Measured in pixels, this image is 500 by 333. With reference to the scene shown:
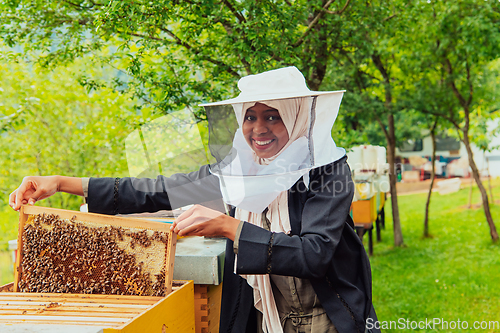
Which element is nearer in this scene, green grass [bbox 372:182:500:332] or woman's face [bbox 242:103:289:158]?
woman's face [bbox 242:103:289:158]

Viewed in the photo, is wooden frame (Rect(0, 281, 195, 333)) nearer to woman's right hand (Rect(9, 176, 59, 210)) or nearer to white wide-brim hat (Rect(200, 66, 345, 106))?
woman's right hand (Rect(9, 176, 59, 210))

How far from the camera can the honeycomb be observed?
55.2 inches

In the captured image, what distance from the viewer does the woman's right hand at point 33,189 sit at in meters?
1.54

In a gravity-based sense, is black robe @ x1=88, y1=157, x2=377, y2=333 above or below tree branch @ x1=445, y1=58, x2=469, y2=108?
below

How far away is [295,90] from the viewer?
4.76ft

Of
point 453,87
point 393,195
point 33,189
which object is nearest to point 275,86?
point 33,189

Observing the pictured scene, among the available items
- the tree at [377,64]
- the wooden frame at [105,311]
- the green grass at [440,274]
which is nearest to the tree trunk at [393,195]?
the tree at [377,64]

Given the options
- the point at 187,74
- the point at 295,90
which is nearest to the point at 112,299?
the point at 295,90

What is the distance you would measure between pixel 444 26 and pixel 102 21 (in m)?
5.21

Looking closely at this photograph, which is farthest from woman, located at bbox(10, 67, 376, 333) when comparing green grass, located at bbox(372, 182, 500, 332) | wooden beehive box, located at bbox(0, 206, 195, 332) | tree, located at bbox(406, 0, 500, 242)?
tree, located at bbox(406, 0, 500, 242)

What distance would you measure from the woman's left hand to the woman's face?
14.5 inches

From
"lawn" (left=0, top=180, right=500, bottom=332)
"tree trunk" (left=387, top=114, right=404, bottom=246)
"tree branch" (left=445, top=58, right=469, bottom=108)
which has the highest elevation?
"tree branch" (left=445, top=58, right=469, bottom=108)

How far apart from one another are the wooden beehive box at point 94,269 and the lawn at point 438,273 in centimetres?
384

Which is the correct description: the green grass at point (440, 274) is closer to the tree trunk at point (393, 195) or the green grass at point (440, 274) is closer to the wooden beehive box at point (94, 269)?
the tree trunk at point (393, 195)
